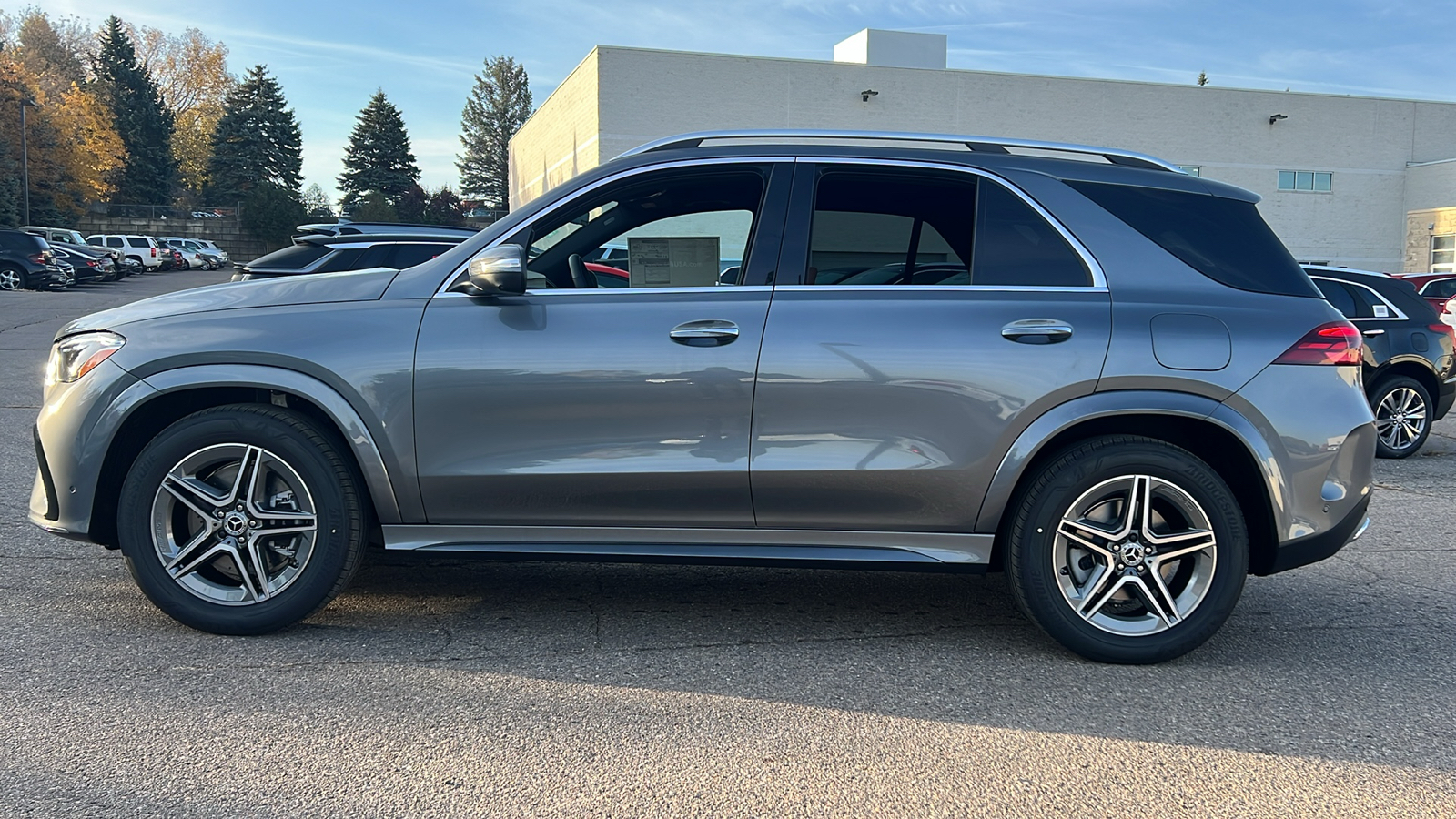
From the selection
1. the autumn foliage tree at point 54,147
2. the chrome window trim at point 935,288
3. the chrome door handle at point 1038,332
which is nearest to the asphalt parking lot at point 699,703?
the chrome door handle at point 1038,332

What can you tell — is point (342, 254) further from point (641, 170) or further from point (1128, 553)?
point (1128, 553)

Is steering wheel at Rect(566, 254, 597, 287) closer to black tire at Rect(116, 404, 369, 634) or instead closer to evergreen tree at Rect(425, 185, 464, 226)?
black tire at Rect(116, 404, 369, 634)

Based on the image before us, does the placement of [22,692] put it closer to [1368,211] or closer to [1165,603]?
[1165,603]

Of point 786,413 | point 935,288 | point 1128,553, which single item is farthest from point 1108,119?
point 786,413

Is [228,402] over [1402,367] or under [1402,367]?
over

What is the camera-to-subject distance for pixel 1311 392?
391 centimetres

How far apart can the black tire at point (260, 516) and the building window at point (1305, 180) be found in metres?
45.4

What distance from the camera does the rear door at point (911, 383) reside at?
389cm

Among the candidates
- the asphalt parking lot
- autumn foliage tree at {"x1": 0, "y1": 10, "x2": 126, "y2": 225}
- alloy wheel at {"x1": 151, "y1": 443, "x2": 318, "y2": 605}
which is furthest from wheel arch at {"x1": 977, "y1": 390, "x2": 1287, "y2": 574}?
autumn foliage tree at {"x1": 0, "y1": 10, "x2": 126, "y2": 225}

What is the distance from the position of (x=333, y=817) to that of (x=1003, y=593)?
3.12 metres

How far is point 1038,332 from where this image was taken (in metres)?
3.91

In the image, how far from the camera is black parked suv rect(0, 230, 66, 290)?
97.8 feet

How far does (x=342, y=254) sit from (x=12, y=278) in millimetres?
24926

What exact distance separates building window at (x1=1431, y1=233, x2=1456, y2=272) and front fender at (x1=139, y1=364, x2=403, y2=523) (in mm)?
46229
